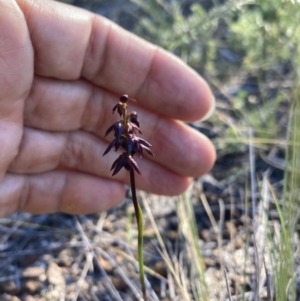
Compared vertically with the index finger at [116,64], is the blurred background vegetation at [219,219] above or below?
below

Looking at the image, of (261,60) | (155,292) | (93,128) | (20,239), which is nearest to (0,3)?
(93,128)

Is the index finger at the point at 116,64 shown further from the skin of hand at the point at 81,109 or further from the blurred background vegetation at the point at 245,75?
the blurred background vegetation at the point at 245,75

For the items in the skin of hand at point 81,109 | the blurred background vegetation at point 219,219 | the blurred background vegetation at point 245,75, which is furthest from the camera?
the blurred background vegetation at point 245,75

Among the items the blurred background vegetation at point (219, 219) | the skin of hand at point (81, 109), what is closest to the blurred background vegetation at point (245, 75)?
the blurred background vegetation at point (219, 219)

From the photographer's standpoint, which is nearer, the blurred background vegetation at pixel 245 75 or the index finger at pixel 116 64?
the index finger at pixel 116 64

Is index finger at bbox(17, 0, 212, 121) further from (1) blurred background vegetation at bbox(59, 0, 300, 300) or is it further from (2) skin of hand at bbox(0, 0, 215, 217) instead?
(1) blurred background vegetation at bbox(59, 0, 300, 300)

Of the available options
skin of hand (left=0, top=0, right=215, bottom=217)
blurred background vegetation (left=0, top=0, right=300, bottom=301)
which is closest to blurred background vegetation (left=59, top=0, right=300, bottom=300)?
blurred background vegetation (left=0, top=0, right=300, bottom=301)

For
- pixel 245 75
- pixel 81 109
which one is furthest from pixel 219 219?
pixel 245 75

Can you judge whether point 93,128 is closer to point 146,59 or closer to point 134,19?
point 146,59
